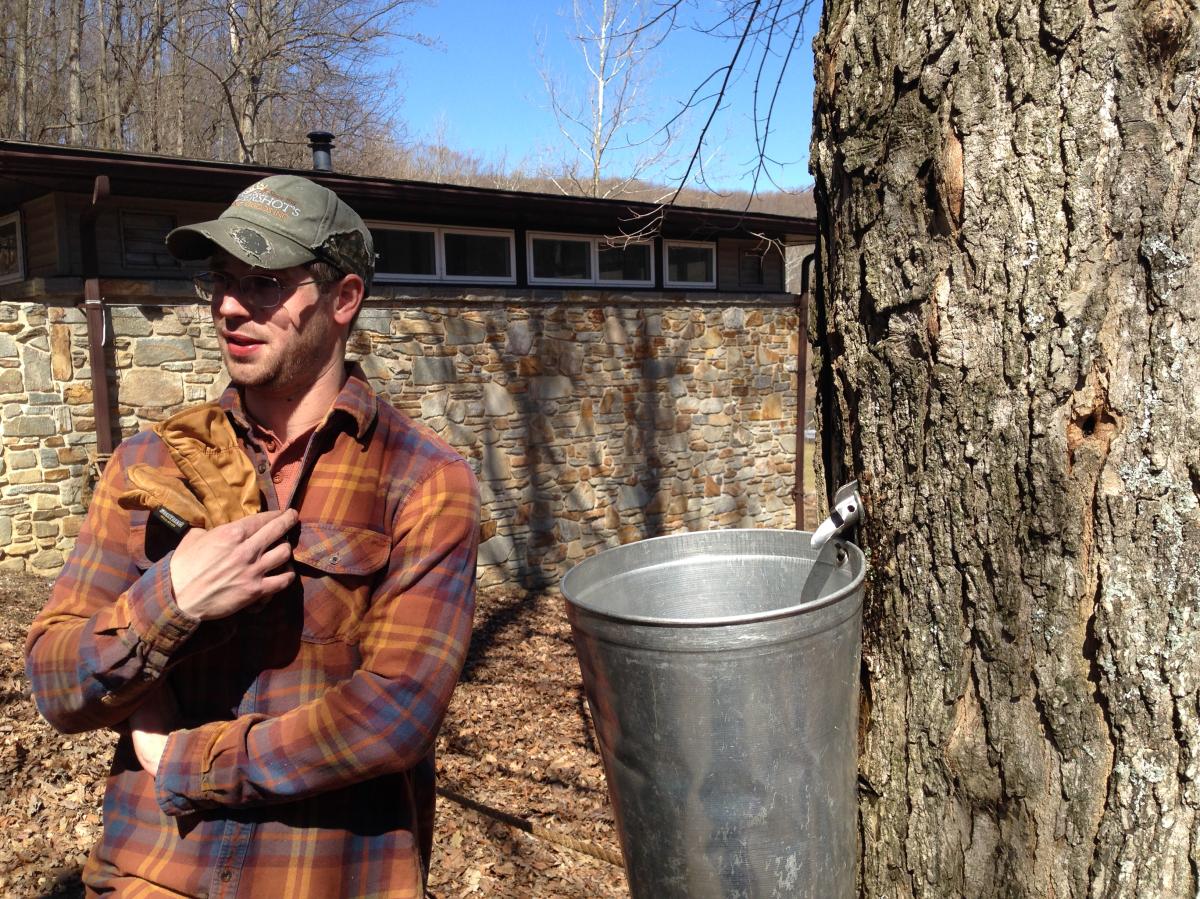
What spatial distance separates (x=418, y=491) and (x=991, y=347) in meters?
0.98

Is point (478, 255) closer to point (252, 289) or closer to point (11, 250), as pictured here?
point (11, 250)

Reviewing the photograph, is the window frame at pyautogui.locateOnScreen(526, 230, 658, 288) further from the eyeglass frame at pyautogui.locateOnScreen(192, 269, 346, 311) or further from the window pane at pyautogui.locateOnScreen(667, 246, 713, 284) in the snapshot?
the eyeglass frame at pyautogui.locateOnScreen(192, 269, 346, 311)

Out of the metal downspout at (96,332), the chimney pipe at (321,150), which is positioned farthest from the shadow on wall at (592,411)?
the metal downspout at (96,332)

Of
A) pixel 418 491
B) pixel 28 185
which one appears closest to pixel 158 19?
pixel 28 185

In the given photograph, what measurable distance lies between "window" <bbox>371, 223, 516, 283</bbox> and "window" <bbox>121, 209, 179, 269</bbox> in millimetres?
1812

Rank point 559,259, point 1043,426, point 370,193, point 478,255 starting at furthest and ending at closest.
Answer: point 559,259 < point 478,255 < point 370,193 < point 1043,426

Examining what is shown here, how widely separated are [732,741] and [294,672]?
0.76 m

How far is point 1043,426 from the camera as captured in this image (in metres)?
1.44

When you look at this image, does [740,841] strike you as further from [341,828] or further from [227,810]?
[227,810]

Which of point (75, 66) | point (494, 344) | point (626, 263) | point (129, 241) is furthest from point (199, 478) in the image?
point (75, 66)

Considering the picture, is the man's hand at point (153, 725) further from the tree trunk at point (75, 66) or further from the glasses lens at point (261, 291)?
the tree trunk at point (75, 66)

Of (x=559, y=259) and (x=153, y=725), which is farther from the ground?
(x=559, y=259)

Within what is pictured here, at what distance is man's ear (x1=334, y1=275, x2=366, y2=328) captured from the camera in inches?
71.3

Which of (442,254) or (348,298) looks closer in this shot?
(348,298)
